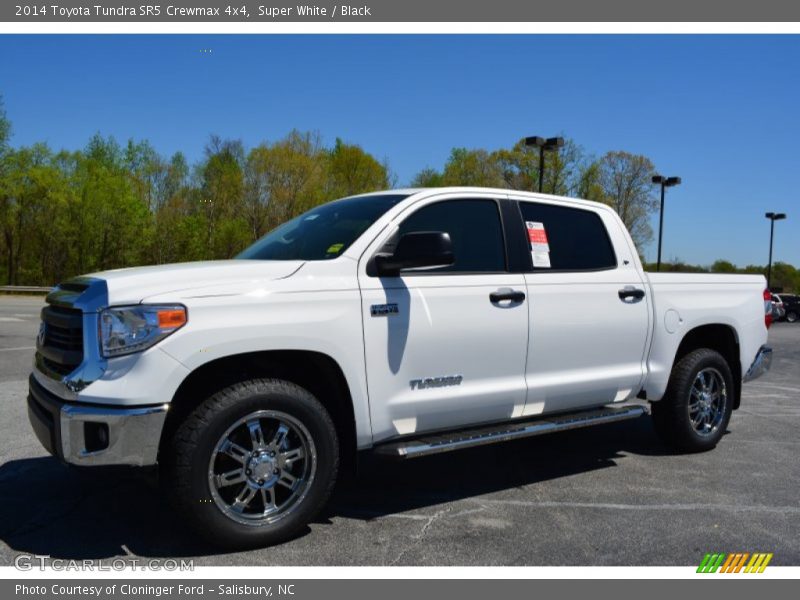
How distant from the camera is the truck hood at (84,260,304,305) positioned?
11.1 feet

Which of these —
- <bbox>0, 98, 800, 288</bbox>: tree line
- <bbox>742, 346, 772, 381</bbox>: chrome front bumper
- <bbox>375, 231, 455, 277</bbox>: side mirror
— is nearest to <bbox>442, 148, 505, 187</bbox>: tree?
<bbox>0, 98, 800, 288</bbox>: tree line

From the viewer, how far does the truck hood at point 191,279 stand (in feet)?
11.1

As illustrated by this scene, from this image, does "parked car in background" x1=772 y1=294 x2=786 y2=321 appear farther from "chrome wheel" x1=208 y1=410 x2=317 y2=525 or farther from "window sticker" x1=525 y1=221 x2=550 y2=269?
"chrome wheel" x1=208 y1=410 x2=317 y2=525

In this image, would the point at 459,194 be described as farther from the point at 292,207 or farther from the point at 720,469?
the point at 292,207

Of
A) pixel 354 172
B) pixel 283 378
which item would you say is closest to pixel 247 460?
pixel 283 378

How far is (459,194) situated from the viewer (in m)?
4.62

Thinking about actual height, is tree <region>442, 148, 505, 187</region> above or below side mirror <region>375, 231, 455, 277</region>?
above

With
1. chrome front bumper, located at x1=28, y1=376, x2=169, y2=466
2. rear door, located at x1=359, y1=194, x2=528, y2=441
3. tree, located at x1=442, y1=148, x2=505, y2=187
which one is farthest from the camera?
tree, located at x1=442, y1=148, x2=505, y2=187

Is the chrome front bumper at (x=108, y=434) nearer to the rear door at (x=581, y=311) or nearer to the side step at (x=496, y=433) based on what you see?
the side step at (x=496, y=433)

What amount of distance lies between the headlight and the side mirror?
4.17 feet

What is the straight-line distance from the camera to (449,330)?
13.7 ft

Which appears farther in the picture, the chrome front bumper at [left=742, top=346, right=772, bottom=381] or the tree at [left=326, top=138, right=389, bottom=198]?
the tree at [left=326, top=138, right=389, bottom=198]

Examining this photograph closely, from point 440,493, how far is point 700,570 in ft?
5.57

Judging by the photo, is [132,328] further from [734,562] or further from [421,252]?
[734,562]
